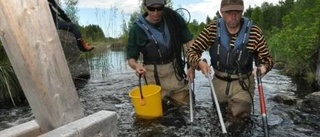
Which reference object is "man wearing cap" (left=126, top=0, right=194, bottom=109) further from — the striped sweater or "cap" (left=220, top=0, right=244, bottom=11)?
"cap" (left=220, top=0, right=244, bottom=11)

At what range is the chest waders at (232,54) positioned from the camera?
5430 millimetres

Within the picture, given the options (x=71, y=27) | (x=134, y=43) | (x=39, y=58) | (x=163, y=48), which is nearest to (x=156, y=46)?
(x=163, y=48)

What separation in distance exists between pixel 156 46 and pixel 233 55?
1354 mm

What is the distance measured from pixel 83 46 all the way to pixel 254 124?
3986 millimetres

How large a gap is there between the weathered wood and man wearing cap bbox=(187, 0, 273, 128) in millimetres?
2766

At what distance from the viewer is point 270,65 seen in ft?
17.5

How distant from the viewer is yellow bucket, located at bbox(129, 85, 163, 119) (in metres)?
5.84

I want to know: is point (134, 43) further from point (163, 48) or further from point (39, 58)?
point (39, 58)

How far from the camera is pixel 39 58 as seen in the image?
2684mm

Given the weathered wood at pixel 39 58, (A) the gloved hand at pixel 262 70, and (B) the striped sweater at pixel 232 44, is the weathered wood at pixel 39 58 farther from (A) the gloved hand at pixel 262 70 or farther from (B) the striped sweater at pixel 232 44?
(B) the striped sweater at pixel 232 44

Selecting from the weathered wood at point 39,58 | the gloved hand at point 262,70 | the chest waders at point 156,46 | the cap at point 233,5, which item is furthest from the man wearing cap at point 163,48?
the weathered wood at point 39,58

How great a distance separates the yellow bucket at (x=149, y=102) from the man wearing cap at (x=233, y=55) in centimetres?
73

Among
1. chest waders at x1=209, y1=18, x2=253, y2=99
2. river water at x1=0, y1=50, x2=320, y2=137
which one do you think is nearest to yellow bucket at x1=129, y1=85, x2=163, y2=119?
river water at x1=0, y1=50, x2=320, y2=137

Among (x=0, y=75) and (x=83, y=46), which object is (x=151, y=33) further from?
(x=0, y=75)
